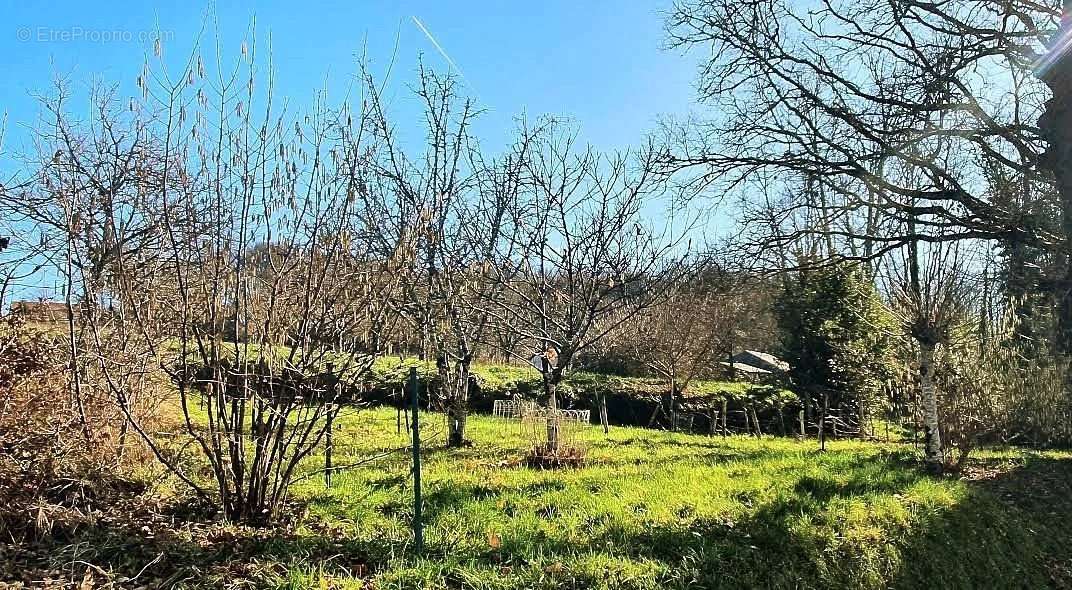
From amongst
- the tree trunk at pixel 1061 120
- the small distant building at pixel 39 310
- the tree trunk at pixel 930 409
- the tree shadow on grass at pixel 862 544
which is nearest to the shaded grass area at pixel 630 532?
the tree shadow on grass at pixel 862 544

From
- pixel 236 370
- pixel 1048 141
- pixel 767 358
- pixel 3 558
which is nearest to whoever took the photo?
pixel 3 558

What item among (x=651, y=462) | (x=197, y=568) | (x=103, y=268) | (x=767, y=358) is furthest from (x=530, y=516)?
(x=767, y=358)

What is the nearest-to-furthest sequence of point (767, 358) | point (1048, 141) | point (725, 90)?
point (1048, 141) → point (725, 90) → point (767, 358)

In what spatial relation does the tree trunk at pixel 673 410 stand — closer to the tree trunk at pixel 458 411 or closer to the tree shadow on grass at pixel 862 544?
the tree trunk at pixel 458 411

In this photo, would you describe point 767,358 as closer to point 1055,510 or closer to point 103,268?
point 1055,510

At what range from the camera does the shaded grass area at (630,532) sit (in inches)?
145

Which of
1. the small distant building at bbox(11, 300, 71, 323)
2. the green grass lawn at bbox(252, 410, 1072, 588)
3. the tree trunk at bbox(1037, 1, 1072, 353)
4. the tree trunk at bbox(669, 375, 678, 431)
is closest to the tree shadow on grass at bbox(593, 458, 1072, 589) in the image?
the green grass lawn at bbox(252, 410, 1072, 588)

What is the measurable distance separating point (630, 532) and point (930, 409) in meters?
5.80

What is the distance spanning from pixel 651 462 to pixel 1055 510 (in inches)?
179

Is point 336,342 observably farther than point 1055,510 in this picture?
No

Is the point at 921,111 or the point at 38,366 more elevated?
the point at 921,111

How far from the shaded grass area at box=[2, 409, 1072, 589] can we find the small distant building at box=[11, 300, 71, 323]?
1.80m

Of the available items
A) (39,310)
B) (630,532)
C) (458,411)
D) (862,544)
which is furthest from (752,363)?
(39,310)

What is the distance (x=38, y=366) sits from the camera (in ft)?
14.5
